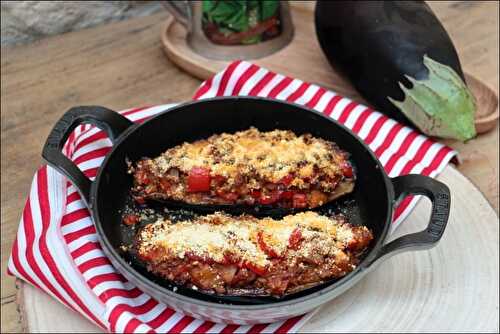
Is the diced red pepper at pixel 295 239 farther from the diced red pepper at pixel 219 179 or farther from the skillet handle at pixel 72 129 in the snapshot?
the skillet handle at pixel 72 129

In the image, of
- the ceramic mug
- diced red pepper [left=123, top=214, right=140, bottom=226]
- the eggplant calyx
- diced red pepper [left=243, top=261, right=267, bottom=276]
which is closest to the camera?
diced red pepper [left=243, top=261, right=267, bottom=276]

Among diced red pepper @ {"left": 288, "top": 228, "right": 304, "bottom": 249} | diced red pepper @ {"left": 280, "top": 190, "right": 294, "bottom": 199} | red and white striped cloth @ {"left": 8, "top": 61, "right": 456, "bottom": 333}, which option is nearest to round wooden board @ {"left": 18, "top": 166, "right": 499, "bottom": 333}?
red and white striped cloth @ {"left": 8, "top": 61, "right": 456, "bottom": 333}

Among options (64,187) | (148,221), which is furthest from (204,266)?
(64,187)

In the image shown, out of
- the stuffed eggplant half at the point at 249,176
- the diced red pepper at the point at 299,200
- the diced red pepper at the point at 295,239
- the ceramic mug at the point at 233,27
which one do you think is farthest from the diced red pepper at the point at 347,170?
the ceramic mug at the point at 233,27

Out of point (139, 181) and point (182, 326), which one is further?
point (139, 181)

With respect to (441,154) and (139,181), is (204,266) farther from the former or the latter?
(441,154)

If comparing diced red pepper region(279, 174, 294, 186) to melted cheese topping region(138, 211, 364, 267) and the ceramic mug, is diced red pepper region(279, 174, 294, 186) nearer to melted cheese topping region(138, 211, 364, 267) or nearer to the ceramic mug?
melted cheese topping region(138, 211, 364, 267)
